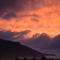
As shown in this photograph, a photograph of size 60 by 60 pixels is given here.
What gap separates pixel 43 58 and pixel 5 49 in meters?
27.8

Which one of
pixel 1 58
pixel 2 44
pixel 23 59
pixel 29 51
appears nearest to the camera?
pixel 23 59

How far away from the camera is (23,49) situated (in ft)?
254

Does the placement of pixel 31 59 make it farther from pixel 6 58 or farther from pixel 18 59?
pixel 6 58

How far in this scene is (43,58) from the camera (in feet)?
181

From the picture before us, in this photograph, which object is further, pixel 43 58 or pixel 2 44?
pixel 2 44

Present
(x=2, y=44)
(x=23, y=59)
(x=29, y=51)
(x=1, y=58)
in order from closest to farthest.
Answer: (x=23, y=59) < (x=1, y=58) < (x=29, y=51) < (x=2, y=44)

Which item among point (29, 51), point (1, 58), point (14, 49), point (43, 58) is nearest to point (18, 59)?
point (43, 58)

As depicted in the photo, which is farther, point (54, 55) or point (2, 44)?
point (2, 44)

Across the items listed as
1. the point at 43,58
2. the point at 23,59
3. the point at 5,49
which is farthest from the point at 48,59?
the point at 5,49

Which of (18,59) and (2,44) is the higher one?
(2,44)

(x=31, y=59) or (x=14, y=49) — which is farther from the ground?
(x=14, y=49)

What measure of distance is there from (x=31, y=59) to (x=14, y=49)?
2477 cm

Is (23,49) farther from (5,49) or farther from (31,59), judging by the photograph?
(31,59)

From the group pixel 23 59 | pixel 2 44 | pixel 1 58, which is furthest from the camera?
pixel 2 44
